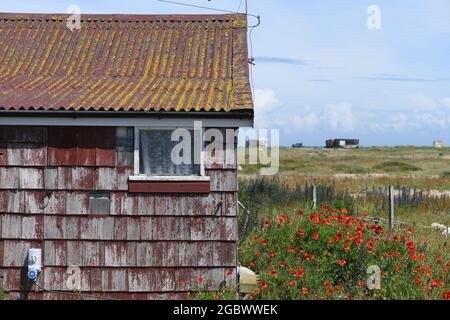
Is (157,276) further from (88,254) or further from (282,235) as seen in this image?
(282,235)

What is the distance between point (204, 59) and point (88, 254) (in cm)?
427

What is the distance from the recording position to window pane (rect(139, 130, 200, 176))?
840 centimetres

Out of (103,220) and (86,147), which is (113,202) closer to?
(103,220)

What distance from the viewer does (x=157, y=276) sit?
840 cm

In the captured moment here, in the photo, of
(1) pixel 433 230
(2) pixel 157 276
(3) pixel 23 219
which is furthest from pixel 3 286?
(1) pixel 433 230

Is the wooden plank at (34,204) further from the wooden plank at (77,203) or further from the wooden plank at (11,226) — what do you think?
the wooden plank at (77,203)

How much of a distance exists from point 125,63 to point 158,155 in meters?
2.97

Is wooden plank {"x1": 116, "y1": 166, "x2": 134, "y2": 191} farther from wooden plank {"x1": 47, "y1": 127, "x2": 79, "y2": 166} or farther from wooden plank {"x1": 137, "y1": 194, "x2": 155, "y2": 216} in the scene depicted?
wooden plank {"x1": 47, "y1": 127, "x2": 79, "y2": 166}

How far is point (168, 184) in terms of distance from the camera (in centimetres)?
829

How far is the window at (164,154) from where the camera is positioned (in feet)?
27.5

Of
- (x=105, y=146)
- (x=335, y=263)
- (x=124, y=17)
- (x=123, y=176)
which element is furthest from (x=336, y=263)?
(x=124, y=17)

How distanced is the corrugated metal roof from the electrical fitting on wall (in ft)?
6.67

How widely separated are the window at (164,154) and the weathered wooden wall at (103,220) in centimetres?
23

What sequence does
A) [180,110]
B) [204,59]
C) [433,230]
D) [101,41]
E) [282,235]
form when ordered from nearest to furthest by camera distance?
[180,110]
[282,235]
[204,59]
[101,41]
[433,230]
